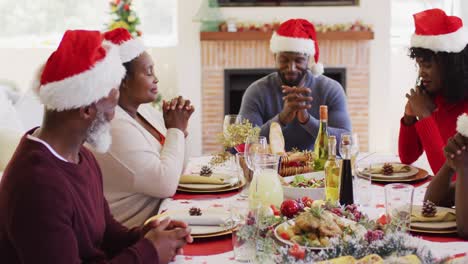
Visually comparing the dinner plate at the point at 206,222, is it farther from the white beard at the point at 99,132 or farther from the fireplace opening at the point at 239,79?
the fireplace opening at the point at 239,79

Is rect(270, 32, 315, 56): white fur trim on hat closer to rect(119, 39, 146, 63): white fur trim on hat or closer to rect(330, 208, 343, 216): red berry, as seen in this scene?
rect(119, 39, 146, 63): white fur trim on hat

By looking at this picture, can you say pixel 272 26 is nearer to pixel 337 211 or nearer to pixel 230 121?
pixel 230 121

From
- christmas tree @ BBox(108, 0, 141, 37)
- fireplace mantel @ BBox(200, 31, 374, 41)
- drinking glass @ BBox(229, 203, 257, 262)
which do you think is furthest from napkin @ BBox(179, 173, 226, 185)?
christmas tree @ BBox(108, 0, 141, 37)

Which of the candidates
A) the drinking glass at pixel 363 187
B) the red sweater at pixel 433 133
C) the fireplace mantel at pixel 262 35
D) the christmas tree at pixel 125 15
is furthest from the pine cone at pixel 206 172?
the christmas tree at pixel 125 15

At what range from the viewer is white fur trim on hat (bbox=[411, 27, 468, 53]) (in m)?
2.54

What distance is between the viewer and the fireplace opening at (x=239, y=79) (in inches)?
210

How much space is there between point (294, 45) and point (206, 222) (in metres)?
1.72

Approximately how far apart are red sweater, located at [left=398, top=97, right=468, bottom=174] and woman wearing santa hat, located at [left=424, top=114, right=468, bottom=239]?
1.41 ft

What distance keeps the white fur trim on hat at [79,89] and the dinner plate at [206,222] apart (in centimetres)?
44

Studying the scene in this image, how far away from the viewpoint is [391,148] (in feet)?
18.4

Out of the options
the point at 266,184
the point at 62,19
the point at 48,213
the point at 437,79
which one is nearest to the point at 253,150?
the point at 266,184

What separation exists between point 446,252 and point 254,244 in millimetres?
486

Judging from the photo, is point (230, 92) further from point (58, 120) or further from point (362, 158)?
point (58, 120)

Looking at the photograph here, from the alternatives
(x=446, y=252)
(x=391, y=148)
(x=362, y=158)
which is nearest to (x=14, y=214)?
(x=446, y=252)
